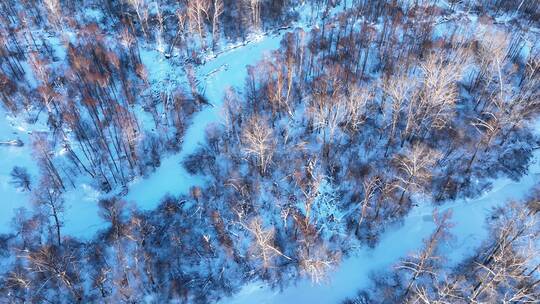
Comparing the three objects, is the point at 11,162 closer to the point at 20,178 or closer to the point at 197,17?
the point at 20,178

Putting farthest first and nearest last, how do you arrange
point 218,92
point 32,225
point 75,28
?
point 75,28
point 218,92
point 32,225

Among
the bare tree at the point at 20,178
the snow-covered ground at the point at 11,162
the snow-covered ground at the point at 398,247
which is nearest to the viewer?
the snow-covered ground at the point at 398,247

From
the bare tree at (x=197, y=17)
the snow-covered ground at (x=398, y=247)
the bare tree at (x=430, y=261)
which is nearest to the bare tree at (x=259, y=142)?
the snow-covered ground at (x=398, y=247)

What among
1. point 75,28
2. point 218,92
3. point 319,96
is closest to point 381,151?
point 319,96

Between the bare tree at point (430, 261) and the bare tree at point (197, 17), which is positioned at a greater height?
the bare tree at point (197, 17)

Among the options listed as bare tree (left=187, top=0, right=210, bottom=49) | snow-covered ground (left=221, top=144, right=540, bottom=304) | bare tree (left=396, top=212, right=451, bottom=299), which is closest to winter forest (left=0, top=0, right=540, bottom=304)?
snow-covered ground (left=221, top=144, right=540, bottom=304)

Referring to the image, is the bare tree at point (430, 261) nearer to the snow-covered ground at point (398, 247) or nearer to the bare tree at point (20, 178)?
the snow-covered ground at point (398, 247)

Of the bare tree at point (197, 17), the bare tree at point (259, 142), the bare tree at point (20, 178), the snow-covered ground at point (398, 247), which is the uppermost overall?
the bare tree at point (197, 17)

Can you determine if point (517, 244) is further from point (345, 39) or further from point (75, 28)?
point (75, 28)
